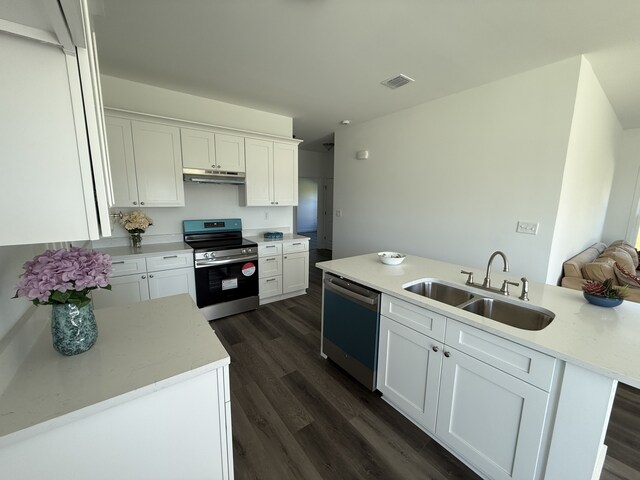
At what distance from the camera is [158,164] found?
2891mm

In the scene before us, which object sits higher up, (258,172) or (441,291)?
(258,172)

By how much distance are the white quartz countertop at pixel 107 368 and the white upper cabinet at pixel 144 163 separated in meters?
1.89

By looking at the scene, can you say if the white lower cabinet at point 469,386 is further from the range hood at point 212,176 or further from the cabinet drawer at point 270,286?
the range hood at point 212,176

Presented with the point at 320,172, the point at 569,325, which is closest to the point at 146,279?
the point at 569,325

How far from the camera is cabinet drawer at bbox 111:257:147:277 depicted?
8.30 feet

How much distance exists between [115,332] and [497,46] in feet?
10.6

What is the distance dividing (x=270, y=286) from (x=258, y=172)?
1.59 m

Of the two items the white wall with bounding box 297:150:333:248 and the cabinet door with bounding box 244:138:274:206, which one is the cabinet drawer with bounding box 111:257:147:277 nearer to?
the cabinet door with bounding box 244:138:274:206

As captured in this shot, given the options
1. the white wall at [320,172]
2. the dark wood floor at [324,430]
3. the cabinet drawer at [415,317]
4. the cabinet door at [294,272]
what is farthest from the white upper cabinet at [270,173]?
the white wall at [320,172]

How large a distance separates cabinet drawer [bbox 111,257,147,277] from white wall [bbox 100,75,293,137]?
1617 mm

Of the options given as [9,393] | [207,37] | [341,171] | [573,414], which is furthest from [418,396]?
[341,171]

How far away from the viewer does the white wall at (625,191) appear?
15.4ft

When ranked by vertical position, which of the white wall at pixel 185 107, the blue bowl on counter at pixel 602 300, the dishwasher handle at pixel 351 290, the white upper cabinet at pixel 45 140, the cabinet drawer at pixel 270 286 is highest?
the white wall at pixel 185 107

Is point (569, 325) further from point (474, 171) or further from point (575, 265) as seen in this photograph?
point (575, 265)
